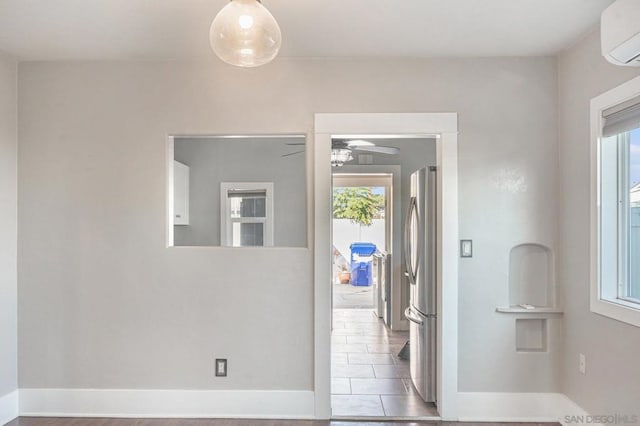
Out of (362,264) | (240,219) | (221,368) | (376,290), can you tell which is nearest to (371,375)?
(221,368)

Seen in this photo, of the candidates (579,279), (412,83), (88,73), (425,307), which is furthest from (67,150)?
(579,279)

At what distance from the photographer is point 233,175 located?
371 cm

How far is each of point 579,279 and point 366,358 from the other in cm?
229

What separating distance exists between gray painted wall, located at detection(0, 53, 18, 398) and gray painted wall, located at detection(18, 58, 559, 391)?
0.05 meters

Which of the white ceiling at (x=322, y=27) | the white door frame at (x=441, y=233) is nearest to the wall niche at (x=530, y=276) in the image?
the white door frame at (x=441, y=233)

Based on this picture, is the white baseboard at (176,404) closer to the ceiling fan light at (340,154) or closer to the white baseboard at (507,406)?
the white baseboard at (507,406)

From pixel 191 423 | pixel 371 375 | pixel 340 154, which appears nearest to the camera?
pixel 191 423

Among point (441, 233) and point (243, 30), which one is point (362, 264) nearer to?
point (441, 233)

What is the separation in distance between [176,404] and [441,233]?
2212mm

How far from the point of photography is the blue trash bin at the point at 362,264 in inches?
375

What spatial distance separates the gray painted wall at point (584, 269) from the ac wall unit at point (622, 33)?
0.25 metres

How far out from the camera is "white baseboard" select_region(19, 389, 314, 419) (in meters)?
3.07

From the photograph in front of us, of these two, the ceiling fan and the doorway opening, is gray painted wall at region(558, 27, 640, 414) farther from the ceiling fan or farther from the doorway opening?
the ceiling fan

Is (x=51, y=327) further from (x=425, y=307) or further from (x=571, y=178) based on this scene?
(x=571, y=178)
